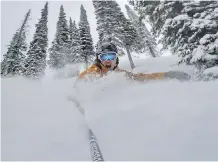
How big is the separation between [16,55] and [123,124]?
37.9 m

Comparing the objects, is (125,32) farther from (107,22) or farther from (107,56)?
(107,56)

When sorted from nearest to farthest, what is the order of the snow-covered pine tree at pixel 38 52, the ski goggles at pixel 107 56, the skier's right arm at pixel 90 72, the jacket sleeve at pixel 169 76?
the jacket sleeve at pixel 169 76 < the skier's right arm at pixel 90 72 < the ski goggles at pixel 107 56 < the snow-covered pine tree at pixel 38 52

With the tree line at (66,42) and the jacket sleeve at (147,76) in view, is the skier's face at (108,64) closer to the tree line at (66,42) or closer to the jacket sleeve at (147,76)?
the jacket sleeve at (147,76)

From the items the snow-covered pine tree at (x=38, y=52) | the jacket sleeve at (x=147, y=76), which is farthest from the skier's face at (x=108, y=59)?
the snow-covered pine tree at (x=38, y=52)

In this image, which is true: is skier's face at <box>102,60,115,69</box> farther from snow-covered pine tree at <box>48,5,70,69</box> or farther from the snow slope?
snow-covered pine tree at <box>48,5,70,69</box>

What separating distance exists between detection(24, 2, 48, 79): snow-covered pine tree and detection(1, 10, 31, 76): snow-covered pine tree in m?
1.07

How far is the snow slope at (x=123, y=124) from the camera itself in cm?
293

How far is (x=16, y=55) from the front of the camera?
127ft

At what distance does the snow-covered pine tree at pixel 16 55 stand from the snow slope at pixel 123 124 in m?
A: 33.0

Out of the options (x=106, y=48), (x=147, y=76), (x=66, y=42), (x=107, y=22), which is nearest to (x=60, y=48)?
(x=66, y=42)

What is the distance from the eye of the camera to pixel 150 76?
6.05 m

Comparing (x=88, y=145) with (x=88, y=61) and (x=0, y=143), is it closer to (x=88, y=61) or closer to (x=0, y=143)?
(x=0, y=143)

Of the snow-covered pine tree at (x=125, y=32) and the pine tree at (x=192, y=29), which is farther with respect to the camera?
the snow-covered pine tree at (x=125, y=32)

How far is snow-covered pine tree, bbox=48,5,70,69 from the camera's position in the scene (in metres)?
43.4
